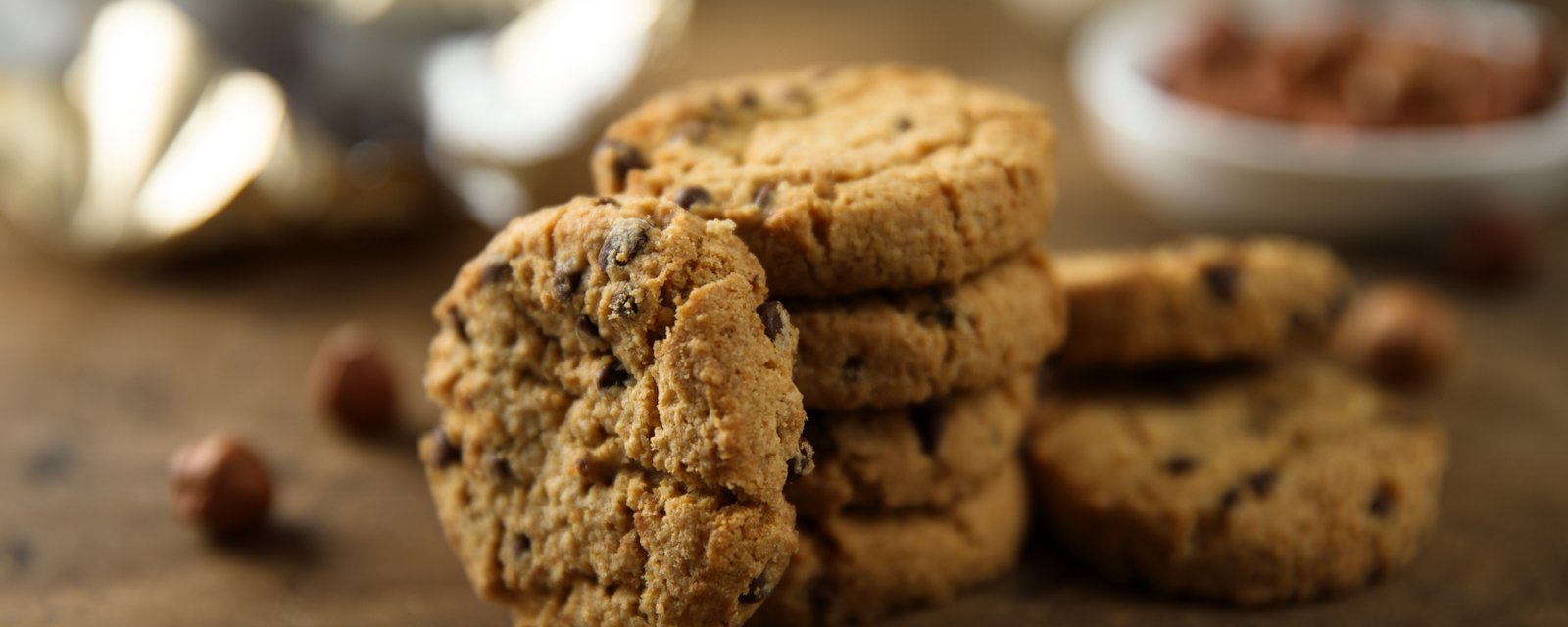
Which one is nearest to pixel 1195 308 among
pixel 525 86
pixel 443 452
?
pixel 443 452

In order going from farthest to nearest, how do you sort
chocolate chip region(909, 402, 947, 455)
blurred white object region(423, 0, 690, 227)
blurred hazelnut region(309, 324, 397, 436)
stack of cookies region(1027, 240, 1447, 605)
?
blurred white object region(423, 0, 690, 227) → blurred hazelnut region(309, 324, 397, 436) → stack of cookies region(1027, 240, 1447, 605) → chocolate chip region(909, 402, 947, 455)

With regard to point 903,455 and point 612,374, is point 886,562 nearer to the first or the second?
point 903,455

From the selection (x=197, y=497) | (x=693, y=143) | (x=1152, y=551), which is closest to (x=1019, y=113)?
(x=693, y=143)

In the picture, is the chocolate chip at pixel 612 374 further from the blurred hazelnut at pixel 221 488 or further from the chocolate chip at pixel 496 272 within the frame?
the blurred hazelnut at pixel 221 488

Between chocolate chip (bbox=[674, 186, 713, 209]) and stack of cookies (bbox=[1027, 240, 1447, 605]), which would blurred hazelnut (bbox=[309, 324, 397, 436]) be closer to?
chocolate chip (bbox=[674, 186, 713, 209])

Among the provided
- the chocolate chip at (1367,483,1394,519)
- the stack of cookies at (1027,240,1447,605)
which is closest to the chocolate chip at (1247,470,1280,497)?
the stack of cookies at (1027,240,1447,605)
